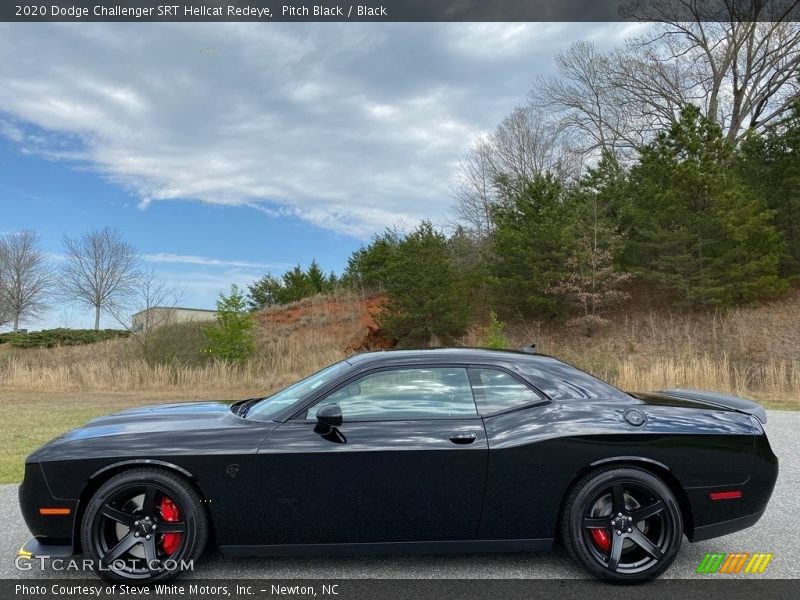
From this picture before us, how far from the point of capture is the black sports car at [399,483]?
346 cm

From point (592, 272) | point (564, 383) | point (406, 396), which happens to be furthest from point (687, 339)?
point (406, 396)

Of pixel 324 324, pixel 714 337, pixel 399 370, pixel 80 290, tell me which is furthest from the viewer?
pixel 80 290

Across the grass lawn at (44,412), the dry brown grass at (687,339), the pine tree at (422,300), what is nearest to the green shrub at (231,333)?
the grass lawn at (44,412)

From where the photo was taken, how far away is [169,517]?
350 cm

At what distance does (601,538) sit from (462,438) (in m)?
1.03

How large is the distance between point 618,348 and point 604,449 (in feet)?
70.3

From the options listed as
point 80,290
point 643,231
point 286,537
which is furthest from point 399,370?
point 80,290

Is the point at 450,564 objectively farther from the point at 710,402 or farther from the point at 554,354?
the point at 554,354

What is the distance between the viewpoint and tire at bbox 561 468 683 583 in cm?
352

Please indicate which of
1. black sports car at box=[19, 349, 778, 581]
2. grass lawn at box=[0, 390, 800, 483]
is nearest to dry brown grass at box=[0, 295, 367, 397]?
grass lawn at box=[0, 390, 800, 483]

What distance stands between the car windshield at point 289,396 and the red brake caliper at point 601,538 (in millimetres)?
1847

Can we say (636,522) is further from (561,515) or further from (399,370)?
(399,370)

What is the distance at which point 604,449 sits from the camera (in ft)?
11.7

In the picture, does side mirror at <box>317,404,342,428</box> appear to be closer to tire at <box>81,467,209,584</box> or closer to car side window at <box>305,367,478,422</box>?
car side window at <box>305,367,478,422</box>
